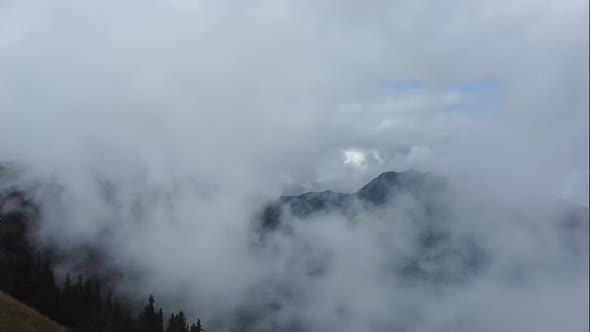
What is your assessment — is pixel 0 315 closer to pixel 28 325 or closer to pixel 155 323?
pixel 28 325

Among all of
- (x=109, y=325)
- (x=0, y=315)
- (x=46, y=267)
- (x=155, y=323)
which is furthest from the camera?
(x=46, y=267)

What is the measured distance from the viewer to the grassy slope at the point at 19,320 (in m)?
106

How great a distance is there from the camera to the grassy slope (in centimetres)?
Answer: 10569

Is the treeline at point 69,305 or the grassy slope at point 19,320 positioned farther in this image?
the treeline at point 69,305

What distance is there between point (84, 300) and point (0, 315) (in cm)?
4475

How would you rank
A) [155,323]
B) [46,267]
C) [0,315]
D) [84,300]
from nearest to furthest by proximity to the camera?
[0,315] → [155,323] → [84,300] → [46,267]

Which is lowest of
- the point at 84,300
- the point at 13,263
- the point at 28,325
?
the point at 28,325

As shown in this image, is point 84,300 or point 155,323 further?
point 84,300

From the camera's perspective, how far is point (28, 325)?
111m

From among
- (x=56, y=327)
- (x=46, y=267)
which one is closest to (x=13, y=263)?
(x=46, y=267)

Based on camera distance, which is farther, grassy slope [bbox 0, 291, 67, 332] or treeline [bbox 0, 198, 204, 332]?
treeline [bbox 0, 198, 204, 332]

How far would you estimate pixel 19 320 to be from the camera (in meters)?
111

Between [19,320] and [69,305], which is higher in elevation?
[69,305]

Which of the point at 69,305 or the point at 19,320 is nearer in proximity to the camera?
the point at 19,320
